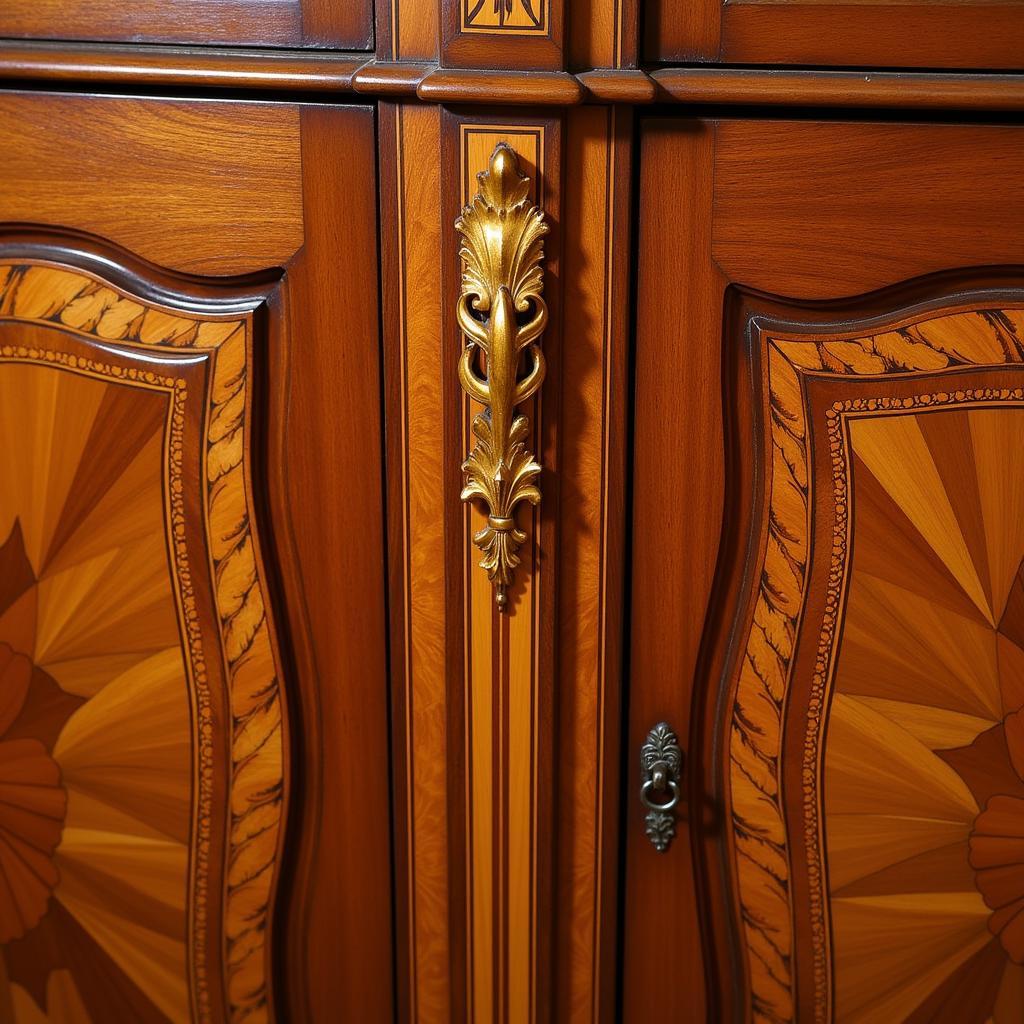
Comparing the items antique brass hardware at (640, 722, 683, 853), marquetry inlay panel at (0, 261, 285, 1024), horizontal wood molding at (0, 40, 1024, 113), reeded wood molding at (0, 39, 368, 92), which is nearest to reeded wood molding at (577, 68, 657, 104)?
horizontal wood molding at (0, 40, 1024, 113)

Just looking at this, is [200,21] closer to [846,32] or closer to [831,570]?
[846,32]

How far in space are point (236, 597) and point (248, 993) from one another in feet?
0.88

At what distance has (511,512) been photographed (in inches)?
23.3

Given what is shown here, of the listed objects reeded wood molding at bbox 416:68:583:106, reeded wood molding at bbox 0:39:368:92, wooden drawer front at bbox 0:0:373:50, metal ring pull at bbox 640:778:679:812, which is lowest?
metal ring pull at bbox 640:778:679:812

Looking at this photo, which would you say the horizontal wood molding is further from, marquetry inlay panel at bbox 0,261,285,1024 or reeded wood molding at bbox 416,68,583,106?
marquetry inlay panel at bbox 0,261,285,1024

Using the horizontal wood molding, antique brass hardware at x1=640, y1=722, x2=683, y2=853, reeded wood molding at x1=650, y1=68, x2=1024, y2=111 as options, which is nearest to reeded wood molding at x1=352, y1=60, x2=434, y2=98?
the horizontal wood molding

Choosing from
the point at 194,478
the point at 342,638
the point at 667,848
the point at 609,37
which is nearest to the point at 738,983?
the point at 667,848

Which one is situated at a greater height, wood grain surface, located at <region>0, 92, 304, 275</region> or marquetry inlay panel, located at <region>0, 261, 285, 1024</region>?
wood grain surface, located at <region>0, 92, 304, 275</region>

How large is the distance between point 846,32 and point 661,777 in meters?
0.43

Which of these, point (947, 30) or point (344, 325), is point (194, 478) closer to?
point (344, 325)

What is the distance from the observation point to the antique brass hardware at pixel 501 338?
1.78 ft

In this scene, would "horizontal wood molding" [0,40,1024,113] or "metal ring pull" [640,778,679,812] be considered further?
"metal ring pull" [640,778,679,812]

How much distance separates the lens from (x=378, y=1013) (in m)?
0.69

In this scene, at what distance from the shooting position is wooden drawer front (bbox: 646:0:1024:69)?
548 millimetres
